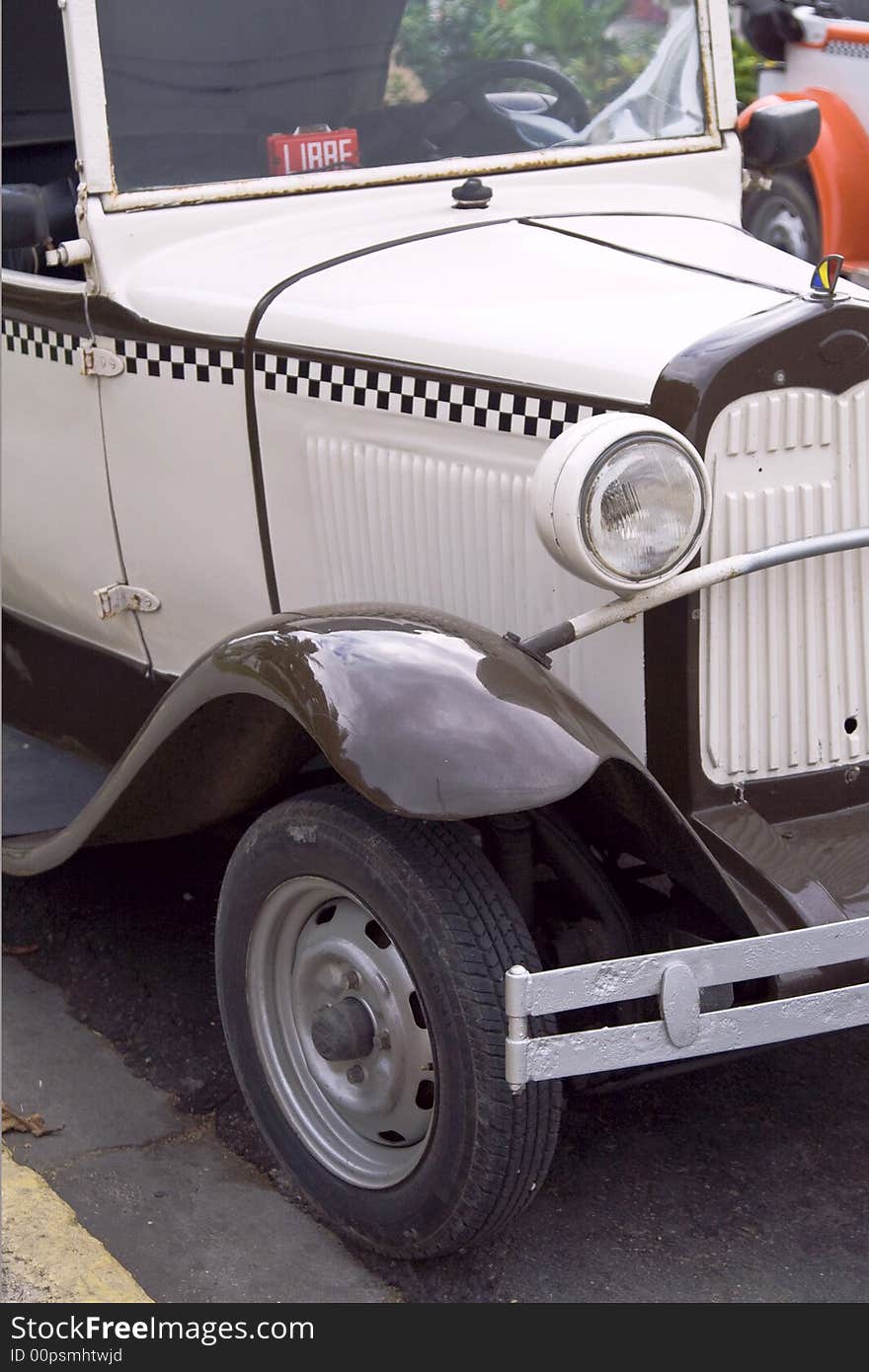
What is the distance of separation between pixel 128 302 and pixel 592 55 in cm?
112

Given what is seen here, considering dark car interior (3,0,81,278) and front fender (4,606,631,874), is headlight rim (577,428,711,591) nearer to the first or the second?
front fender (4,606,631,874)

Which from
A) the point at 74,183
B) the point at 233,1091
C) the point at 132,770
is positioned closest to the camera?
the point at 132,770

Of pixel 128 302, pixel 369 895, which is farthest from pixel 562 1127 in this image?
pixel 128 302

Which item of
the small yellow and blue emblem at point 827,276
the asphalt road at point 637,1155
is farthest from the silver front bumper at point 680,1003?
the small yellow and blue emblem at point 827,276

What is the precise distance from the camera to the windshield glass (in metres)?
3.27

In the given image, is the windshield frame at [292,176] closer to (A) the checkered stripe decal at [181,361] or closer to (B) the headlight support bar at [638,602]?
(A) the checkered stripe decal at [181,361]

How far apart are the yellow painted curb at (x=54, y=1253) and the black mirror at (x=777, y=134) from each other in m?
2.67

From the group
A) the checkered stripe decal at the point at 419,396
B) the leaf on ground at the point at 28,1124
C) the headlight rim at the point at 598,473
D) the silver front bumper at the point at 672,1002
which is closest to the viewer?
the silver front bumper at the point at 672,1002

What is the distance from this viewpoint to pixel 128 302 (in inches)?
132

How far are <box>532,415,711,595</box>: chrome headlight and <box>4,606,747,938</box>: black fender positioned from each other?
0.62 feet

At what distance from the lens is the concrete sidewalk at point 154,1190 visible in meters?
2.66

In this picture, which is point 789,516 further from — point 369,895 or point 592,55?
point 592,55

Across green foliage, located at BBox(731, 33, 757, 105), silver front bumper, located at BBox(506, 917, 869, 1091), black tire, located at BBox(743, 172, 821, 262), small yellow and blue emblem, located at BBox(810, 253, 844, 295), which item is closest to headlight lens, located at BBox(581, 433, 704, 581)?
small yellow and blue emblem, located at BBox(810, 253, 844, 295)

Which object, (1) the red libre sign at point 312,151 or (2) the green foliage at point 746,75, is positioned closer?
(1) the red libre sign at point 312,151
